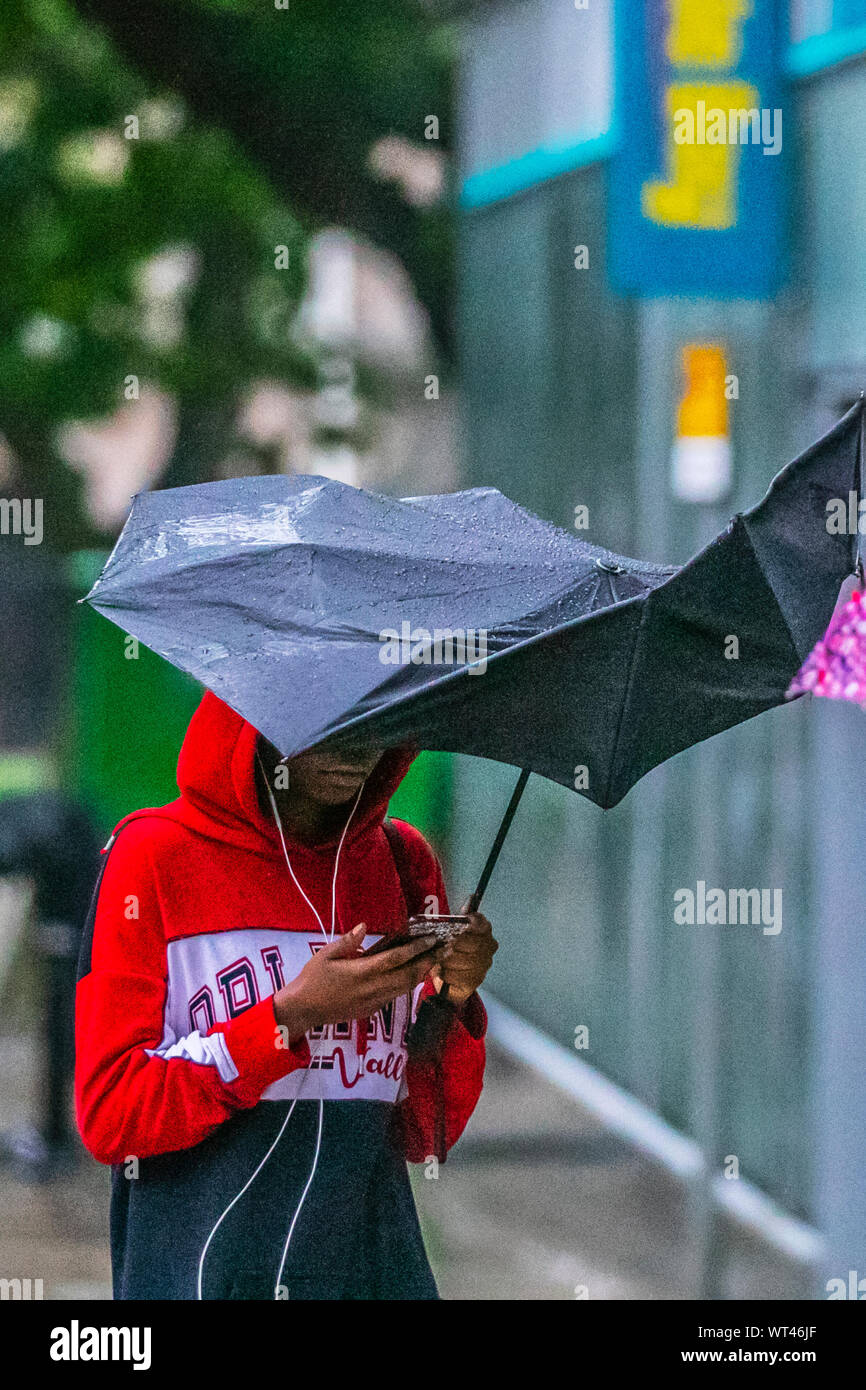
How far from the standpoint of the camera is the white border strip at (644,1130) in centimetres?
617

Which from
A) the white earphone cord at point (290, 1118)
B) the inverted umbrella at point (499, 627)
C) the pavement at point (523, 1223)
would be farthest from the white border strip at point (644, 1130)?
the inverted umbrella at point (499, 627)

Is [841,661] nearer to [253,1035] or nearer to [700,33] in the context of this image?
[253,1035]

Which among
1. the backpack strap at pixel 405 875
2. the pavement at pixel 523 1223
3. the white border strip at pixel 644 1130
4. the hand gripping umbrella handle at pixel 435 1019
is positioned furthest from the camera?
the white border strip at pixel 644 1130

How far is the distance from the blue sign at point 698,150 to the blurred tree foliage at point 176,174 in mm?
3065

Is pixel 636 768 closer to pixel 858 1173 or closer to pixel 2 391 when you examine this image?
pixel 858 1173

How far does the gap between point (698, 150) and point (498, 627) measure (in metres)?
3.41

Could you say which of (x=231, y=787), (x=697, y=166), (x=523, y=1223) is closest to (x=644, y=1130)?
(x=523, y=1223)

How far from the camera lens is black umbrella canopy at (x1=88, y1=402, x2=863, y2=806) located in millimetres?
2365

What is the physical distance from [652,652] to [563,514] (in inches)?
233

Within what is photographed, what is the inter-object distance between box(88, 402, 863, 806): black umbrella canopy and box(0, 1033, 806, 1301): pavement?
9.61 ft

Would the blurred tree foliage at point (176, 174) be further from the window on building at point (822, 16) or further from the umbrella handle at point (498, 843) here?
the umbrella handle at point (498, 843)

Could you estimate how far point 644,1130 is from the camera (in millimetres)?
7371

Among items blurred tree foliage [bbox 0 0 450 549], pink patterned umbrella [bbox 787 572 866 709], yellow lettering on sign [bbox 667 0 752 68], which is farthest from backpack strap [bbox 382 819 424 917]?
blurred tree foliage [bbox 0 0 450 549]
